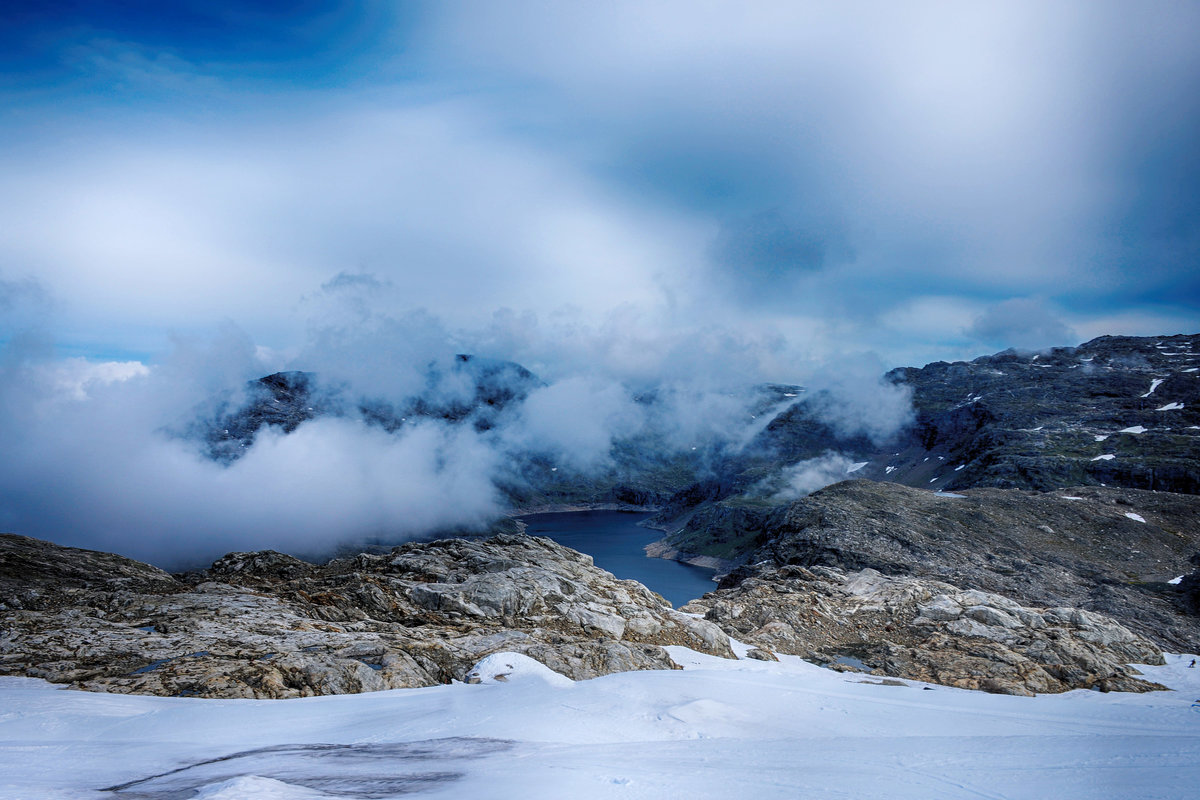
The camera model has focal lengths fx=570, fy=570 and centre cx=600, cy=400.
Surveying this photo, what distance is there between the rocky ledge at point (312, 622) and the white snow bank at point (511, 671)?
0.92m

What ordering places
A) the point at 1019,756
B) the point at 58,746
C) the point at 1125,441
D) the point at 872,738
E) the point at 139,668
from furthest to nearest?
the point at 1125,441 < the point at 139,668 < the point at 872,738 < the point at 1019,756 < the point at 58,746

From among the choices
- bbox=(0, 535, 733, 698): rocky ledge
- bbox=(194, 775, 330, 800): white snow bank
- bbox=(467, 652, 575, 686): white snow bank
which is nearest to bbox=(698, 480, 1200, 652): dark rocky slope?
bbox=(0, 535, 733, 698): rocky ledge

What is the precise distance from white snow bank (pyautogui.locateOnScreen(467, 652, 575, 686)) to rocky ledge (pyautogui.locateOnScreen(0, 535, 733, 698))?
0.92 meters

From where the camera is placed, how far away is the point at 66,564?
34125 millimetres

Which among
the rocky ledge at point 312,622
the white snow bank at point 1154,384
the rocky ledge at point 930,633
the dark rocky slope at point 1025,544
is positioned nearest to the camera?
the rocky ledge at point 312,622

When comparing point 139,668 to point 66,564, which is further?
point 66,564

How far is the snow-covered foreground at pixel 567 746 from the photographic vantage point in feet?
41.1

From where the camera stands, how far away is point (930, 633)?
4056cm

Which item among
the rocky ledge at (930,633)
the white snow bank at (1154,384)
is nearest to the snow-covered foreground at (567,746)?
the rocky ledge at (930,633)

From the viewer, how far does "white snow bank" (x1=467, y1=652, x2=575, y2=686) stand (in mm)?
21734

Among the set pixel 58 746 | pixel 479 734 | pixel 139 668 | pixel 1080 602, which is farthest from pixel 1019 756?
pixel 1080 602

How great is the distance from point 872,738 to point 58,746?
22700mm

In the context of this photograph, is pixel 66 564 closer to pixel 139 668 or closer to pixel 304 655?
pixel 139 668

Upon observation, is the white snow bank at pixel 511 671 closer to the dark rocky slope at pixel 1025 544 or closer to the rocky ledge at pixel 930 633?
the rocky ledge at pixel 930 633
